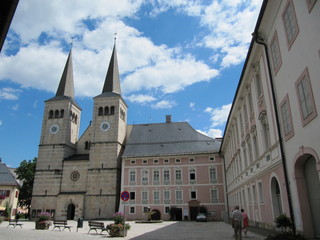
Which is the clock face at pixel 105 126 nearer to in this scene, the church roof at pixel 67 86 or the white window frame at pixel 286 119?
the church roof at pixel 67 86

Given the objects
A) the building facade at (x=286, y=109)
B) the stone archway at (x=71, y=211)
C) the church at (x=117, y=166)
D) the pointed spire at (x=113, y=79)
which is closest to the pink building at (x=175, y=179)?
the church at (x=117, y=166)

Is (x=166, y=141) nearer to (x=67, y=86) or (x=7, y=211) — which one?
(x=67, y=86)

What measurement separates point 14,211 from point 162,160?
3131 cm

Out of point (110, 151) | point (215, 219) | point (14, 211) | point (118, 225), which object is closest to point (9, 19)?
point (118, 225)

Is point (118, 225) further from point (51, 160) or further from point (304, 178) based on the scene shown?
point (51, 160)

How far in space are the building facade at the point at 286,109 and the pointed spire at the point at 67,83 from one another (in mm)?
49292

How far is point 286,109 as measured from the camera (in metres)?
13.2

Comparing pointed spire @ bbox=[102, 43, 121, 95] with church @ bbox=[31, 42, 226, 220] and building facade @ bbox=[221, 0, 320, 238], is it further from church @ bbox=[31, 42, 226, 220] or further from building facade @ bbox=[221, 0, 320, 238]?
building facade @ bbox=[221, 0, 320, 238]

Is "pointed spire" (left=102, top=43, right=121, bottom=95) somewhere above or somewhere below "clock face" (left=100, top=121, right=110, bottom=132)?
above

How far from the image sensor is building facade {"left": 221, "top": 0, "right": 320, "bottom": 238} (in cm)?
1043

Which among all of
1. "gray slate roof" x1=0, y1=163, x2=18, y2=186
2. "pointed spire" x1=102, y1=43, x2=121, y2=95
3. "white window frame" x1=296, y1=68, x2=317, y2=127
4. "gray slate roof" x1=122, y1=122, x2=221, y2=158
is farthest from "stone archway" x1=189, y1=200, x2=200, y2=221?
"white window frame" x1=296, y1=68, x2=317, y2=127

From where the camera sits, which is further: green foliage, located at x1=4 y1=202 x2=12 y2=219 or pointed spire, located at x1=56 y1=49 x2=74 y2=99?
pointed spire, located at x1=56 y1=49 x2=74 y2=99

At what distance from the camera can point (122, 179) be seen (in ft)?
165

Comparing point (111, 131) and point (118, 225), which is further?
point (111, 131)
